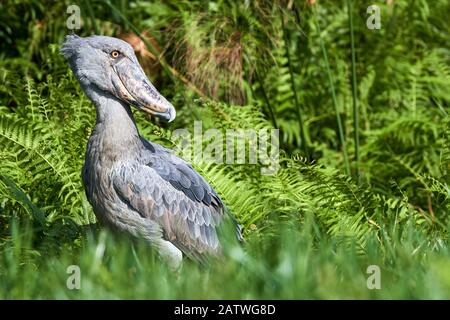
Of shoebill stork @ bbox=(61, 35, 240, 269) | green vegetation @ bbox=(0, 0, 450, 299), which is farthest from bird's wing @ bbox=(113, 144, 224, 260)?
green vegetation @ bbox=(0, 0, 450, 299)

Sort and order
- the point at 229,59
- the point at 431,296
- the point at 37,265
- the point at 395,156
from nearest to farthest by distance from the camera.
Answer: the point at 431,296, the point at 37,265, the point at 229,59, the point at 395,156

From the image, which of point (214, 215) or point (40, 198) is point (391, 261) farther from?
point (40, 198)

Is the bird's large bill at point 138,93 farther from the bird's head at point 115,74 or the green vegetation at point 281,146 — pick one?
the green vegetation at point 281,146

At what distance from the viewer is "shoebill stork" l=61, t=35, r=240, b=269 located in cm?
470

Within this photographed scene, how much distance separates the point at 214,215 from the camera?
5.03 meters

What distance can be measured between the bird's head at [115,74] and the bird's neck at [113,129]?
1.9 inches

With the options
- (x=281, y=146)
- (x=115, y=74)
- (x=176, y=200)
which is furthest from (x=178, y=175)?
(x=281, y=146)

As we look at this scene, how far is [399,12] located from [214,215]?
405cm

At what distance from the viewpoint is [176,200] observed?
4.93 m

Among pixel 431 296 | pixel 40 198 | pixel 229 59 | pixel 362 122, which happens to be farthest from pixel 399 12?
pixel 431 296

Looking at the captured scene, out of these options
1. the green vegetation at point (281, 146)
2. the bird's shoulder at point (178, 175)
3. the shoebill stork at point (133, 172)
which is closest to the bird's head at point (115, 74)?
the shoebill stork at point (133, 172)

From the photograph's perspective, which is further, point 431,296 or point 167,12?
point 167,12

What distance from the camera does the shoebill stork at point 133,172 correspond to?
4.70m

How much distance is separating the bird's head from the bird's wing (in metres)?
0.28
